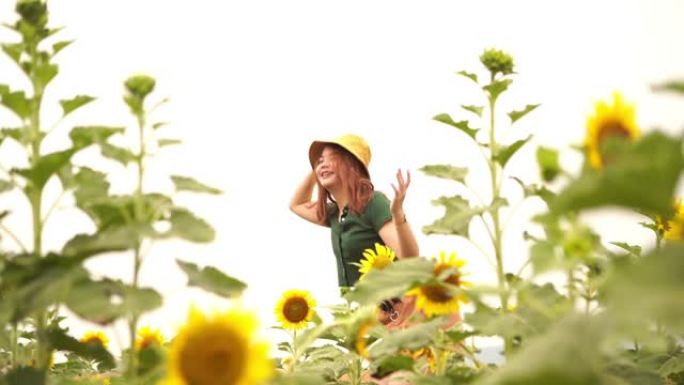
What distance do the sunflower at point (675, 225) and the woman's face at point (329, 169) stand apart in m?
Result: 2.02

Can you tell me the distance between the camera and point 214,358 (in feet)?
3.35

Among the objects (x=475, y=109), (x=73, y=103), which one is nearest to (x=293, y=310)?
(x=475, y=109)

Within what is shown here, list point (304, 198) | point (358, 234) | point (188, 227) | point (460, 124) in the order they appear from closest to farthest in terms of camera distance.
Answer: point (188, 227) < point (460, 124) < point (358, 234) < point (304, 198)

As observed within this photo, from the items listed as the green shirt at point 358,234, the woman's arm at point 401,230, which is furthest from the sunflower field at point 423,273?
the green shirt at point 358,234

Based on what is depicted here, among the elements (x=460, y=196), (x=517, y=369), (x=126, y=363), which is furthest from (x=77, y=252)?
(x=460, y=196)

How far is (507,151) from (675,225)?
118cm

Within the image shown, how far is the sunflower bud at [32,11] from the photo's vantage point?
145 cm

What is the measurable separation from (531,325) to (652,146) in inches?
25.9

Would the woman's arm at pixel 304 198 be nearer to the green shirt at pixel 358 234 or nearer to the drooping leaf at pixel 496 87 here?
the green shirt at pixel 358 234

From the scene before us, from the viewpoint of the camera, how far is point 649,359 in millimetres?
1578

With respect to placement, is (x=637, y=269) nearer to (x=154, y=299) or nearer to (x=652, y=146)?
(x=652, y=146)

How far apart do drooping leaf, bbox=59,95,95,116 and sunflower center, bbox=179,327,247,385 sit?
648 mm

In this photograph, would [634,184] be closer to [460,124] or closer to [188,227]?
[188,227]

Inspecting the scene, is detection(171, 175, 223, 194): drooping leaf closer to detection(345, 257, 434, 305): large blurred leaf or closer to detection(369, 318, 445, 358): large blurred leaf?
detection(345, 257, 434, 305): large blurred leaf
